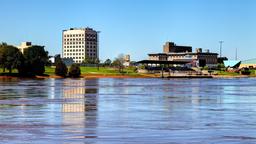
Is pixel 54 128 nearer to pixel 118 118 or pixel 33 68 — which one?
pixel 118 118

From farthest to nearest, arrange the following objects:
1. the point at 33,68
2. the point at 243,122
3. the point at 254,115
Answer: the point at 33,68 < the point at 254,115 < the point at 243,122

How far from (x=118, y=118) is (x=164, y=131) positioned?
706 centimetres

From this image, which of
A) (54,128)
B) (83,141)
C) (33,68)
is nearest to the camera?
(83,141)

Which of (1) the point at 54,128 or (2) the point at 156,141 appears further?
(1) the point at 54,128

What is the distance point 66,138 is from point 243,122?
11503 mm

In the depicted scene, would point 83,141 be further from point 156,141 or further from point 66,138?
point 156,141

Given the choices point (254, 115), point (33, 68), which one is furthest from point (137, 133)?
point (33, 68)

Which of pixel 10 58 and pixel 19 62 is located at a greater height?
pixel 10 58

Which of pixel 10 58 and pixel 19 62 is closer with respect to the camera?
pixel 10 58

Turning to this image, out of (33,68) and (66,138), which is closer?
(66,138)

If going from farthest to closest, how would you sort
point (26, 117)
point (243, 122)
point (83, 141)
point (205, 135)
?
point (26, 117) → point (243, 122) → point (205, 135) → point (83, 141)

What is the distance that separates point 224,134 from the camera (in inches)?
981

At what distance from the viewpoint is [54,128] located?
26.8 meters

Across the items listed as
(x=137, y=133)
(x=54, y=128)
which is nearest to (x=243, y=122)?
(x=137, y=133)
